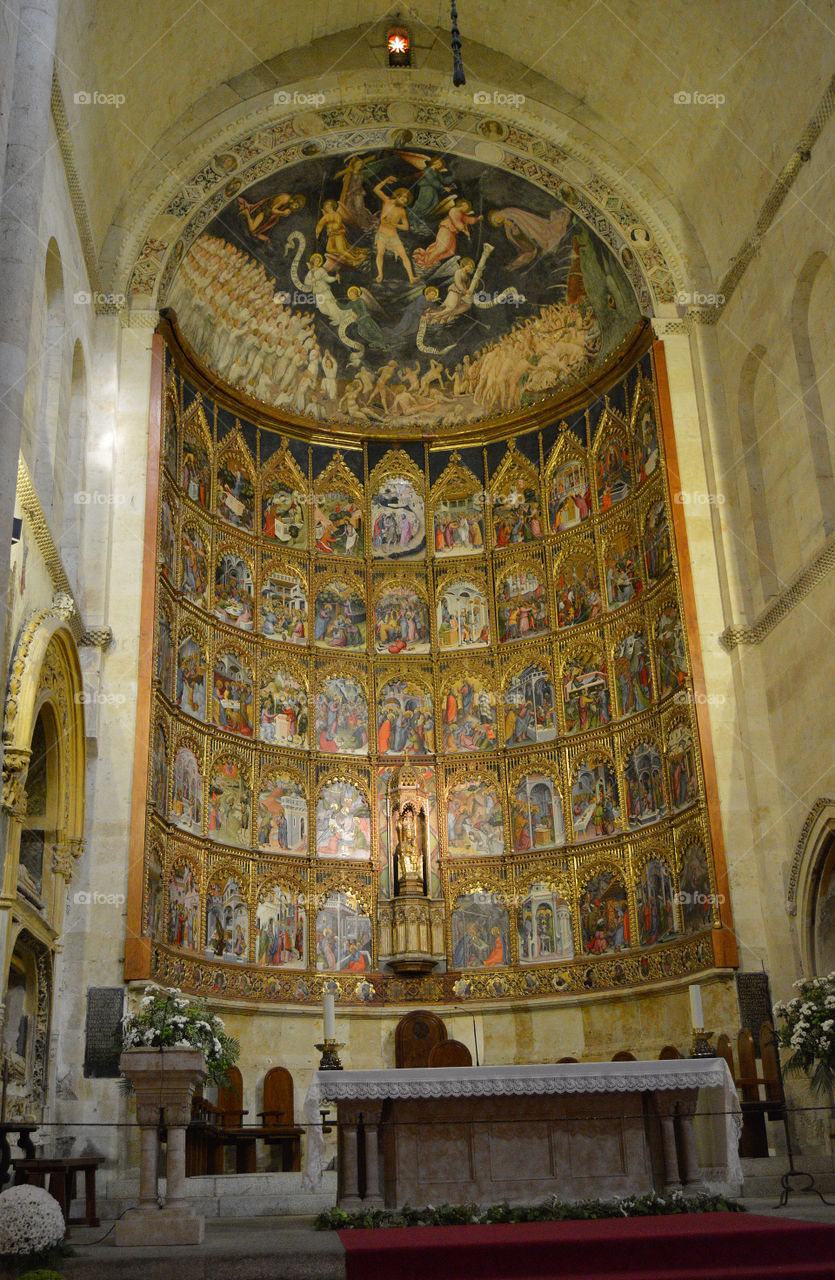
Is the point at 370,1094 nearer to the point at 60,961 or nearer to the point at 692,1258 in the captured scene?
the point at 692,1258

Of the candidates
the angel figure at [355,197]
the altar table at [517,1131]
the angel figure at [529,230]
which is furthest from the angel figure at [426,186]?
the altar table at [517,1131]

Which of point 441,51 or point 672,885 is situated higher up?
point 441,51

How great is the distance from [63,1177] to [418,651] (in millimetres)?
12570

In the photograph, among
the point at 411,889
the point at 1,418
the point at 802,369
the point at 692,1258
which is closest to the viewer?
the point at 692,1258

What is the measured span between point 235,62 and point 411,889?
A: 1417cm

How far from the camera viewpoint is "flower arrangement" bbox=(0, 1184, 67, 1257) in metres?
7.84

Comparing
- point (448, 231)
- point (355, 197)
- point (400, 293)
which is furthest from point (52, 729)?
point (448, 231)

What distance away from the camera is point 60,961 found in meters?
15.8

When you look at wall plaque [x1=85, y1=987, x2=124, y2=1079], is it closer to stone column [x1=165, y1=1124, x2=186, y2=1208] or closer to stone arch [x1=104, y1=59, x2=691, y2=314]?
stone column [x1=165, y1=1124, x2=186, y2=1208]

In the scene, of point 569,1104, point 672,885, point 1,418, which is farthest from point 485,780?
point 1,418

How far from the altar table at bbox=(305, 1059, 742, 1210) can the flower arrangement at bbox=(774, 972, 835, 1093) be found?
1453 mm

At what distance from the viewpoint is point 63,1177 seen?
38.2 ft

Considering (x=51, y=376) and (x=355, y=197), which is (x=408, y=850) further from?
(x=355, y=197)

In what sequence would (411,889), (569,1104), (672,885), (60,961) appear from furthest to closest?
(411,889) → (672,885) → (60,961) → (569,1104)
